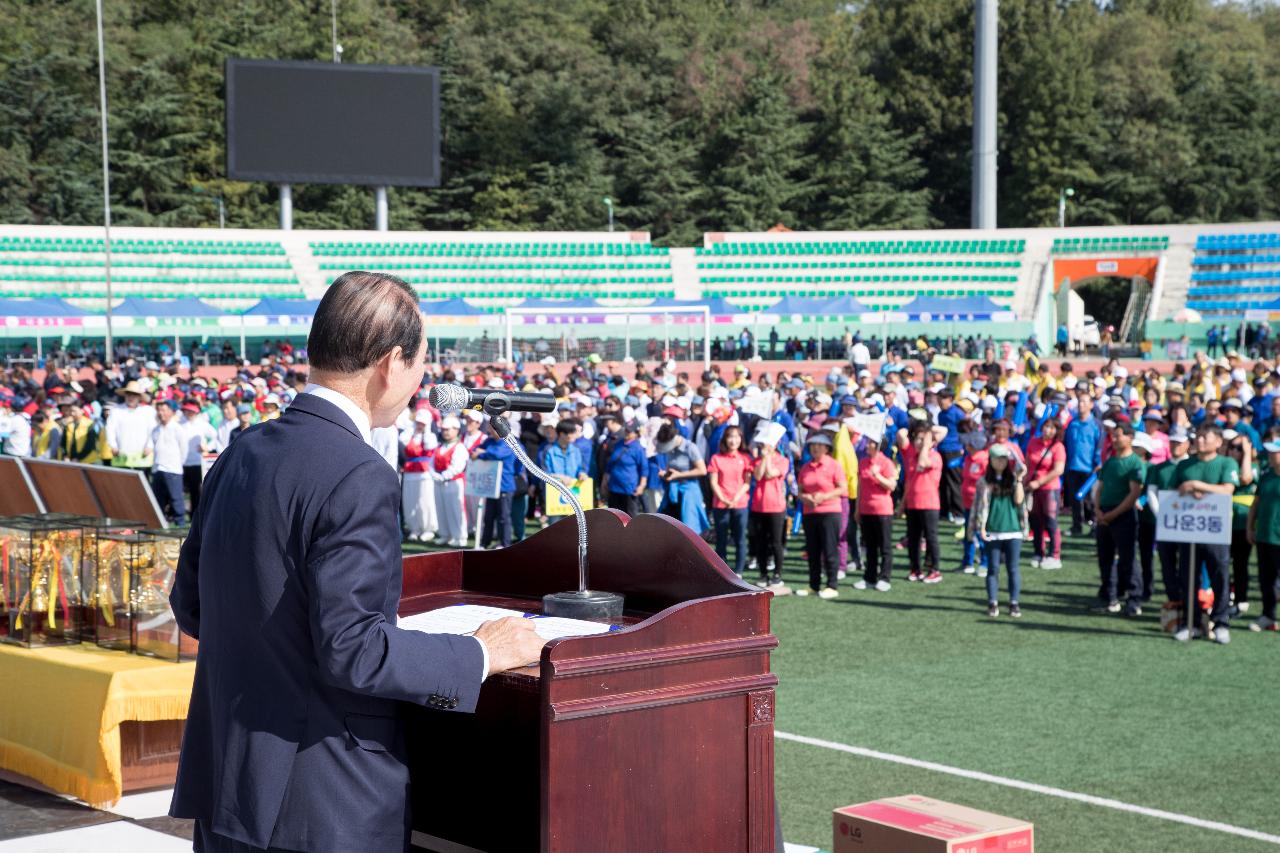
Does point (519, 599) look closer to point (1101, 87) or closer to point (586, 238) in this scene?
point (586, 238)

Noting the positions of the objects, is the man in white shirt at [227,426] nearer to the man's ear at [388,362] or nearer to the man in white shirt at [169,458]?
the man in white shirt at [169,458]

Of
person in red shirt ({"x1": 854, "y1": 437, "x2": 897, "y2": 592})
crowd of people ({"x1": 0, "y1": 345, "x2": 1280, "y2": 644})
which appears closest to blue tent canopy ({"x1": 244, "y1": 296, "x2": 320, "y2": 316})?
crowd of people ({"x1": 0, "y1": 345, "x2": 1280, "y2": 644})

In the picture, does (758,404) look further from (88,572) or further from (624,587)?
(624,587)

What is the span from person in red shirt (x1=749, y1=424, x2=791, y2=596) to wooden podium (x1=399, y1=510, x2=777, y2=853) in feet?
34.5

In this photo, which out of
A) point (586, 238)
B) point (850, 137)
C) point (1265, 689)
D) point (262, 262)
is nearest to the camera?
point (1265, 689)

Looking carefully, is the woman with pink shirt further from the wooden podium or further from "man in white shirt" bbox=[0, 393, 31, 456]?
"man in white shirt" bbox=[0, 393, 31, 456]

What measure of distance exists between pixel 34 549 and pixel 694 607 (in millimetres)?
3943

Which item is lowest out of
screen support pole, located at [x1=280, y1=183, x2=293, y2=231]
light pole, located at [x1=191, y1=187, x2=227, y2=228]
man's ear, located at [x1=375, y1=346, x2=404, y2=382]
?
man's ear, located at [x1=375, y1=346, x2=404, y2=382]

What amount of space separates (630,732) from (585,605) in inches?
14.8

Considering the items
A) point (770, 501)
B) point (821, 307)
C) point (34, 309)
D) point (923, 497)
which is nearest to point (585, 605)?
point (770, 501)

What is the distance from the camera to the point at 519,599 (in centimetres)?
354

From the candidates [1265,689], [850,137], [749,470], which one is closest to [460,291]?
[850,137]

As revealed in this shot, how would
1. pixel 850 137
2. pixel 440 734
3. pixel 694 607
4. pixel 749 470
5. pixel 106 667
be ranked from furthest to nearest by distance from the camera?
pixel 850 137
pixel 749 470
pixel 106 667
pixel 440 734
pixel 694 607

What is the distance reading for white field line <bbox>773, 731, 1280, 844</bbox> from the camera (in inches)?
268
